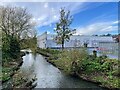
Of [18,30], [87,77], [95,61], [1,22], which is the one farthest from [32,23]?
[87,77]

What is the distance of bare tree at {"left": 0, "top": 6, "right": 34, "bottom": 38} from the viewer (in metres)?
28.9

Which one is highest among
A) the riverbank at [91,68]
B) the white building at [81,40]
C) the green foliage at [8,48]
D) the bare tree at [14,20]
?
the bare tree at [14,20]

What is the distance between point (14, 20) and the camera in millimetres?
29625

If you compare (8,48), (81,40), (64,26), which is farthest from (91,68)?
(81,40)

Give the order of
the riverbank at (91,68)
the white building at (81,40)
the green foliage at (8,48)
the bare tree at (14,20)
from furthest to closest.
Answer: the white building at (81,40) < the bare tree at (14,20) < the green foliage at (8,48) < the riverbank at (91,68)

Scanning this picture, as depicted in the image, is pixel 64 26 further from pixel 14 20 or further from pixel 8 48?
pixel 8 48

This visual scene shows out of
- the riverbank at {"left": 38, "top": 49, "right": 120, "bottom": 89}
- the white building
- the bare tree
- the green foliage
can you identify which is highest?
the bare tree

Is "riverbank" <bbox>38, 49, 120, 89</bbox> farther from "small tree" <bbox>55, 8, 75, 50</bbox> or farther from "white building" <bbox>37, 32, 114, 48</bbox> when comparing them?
"white building" <bbox>37, 32, 114, 48</bbox>

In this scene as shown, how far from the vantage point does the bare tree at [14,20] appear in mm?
28922

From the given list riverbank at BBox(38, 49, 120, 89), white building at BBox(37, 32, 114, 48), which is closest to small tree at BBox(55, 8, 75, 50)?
white building at BBox(37, 32, 114, 48)

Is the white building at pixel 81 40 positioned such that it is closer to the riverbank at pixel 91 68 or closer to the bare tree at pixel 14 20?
the bare tree at pixel 14 20

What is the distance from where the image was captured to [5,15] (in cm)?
2908

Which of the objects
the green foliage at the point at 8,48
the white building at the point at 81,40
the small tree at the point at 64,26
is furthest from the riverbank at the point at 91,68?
the white building at the point at 81,40

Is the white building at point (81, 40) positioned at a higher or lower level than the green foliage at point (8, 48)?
higher
